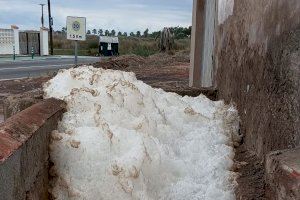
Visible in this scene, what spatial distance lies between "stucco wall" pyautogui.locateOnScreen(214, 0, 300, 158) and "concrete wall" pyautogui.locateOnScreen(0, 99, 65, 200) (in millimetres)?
1668

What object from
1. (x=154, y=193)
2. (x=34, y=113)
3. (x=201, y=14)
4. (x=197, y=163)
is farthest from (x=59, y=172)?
(x=201, y=14)

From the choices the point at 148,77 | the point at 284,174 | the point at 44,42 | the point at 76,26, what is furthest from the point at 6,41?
the point at 284,174

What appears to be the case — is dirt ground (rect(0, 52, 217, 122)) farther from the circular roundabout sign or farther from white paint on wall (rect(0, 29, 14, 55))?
white paint on wall (rect(0, 29, 14, 55))

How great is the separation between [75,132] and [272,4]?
1872 mm

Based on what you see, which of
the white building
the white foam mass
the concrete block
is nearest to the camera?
the concrete block

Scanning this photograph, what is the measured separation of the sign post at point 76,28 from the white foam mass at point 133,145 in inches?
403

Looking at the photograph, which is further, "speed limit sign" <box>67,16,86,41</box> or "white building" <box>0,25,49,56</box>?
"white building" <box>0,25,49,56</box>

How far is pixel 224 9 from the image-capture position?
6.46 m

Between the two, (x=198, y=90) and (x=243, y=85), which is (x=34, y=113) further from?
(x=198, y=90)

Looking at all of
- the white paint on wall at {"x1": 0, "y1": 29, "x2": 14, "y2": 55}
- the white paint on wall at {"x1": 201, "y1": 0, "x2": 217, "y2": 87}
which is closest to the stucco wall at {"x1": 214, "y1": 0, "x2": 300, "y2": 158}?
the white paint on wall at {"x1": 201, "y1": 0, "x2": 217, "y2": 87}

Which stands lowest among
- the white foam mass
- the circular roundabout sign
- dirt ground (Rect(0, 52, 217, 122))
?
dirt ground (Rect(0, 52, 217, 122))

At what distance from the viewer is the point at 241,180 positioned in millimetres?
3641

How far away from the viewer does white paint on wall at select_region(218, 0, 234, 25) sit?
19.5 feet

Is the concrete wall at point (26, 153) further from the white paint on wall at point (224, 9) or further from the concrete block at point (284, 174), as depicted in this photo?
the white paint on wall at point (224, 9)
